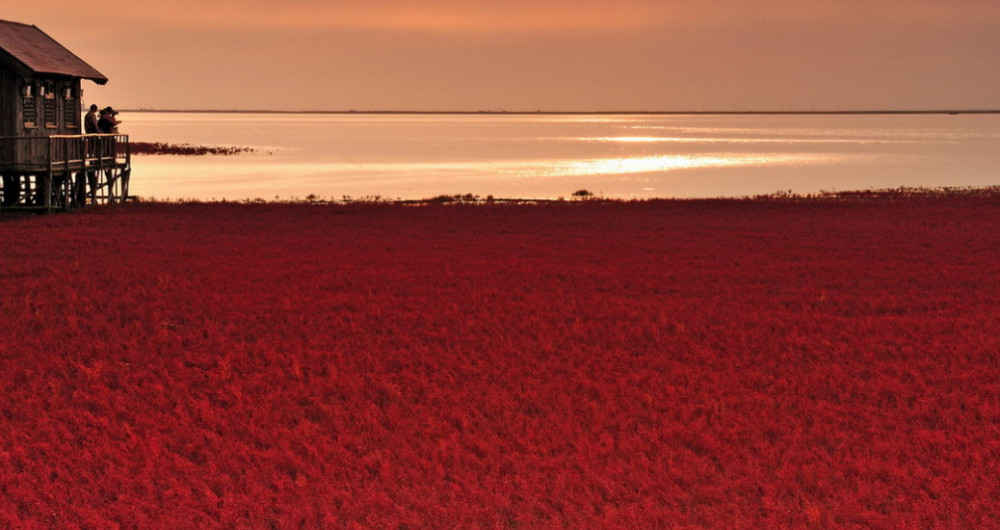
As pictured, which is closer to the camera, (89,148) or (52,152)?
(52,152)

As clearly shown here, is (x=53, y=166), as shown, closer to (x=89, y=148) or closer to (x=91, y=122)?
(x=89, y=148)

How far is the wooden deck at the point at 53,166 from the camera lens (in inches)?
1368

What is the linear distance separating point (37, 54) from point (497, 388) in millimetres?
29700

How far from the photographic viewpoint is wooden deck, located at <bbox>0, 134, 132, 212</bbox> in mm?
34750

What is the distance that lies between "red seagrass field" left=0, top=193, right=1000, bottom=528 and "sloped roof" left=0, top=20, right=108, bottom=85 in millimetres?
11520

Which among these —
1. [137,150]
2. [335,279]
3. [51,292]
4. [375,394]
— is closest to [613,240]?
[335,279]

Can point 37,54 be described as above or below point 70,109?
above

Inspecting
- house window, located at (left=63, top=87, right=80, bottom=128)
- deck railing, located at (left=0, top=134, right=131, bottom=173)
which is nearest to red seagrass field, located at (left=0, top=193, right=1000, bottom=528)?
deck railing, located at (left=0, top=134, right=131, bottom=173)

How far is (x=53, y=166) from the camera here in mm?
35500

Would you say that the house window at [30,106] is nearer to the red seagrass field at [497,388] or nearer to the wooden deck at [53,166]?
the wooden deck at [53,166]

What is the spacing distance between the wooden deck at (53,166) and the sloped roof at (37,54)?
228 cm

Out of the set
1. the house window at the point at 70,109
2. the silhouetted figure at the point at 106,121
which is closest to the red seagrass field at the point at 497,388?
the house window at the point at 70,109

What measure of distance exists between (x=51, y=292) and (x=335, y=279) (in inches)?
206

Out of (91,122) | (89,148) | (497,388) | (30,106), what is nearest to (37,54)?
(30,106)
